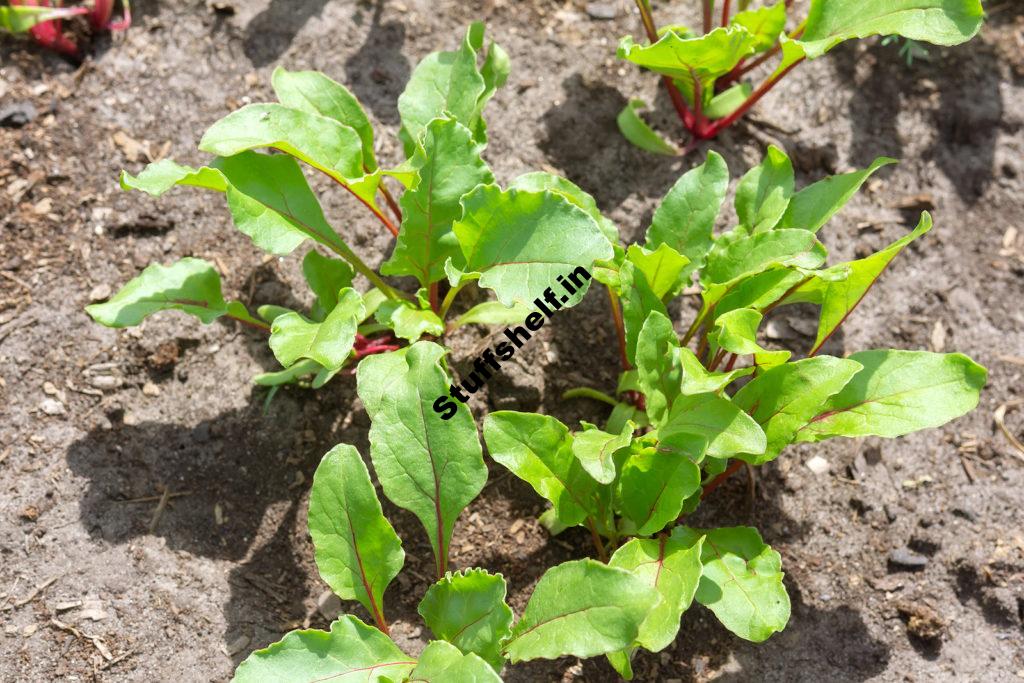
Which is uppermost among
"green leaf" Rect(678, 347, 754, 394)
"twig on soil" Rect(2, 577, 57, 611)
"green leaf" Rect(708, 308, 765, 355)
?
"green leaf" Rect(708, 308, 765, 355)

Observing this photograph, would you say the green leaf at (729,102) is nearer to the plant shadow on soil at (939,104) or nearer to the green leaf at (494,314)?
the plant shadow on soil at (939,104)

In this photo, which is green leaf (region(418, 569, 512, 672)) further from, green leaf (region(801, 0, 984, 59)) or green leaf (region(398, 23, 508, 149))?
green leaf (region(801, 0, 984, 59))

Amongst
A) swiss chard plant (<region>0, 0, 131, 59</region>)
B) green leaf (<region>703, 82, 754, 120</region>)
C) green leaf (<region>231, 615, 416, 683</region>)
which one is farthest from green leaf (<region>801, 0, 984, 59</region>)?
swiss chard plant (<region>0, 0, 131, 59</region>)

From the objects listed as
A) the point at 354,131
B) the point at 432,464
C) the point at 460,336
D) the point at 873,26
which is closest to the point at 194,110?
the point at 354,131

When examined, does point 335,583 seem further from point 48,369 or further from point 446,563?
point 48,369

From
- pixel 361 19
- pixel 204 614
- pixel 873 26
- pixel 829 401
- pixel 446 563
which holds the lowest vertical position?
pixel 204 614
